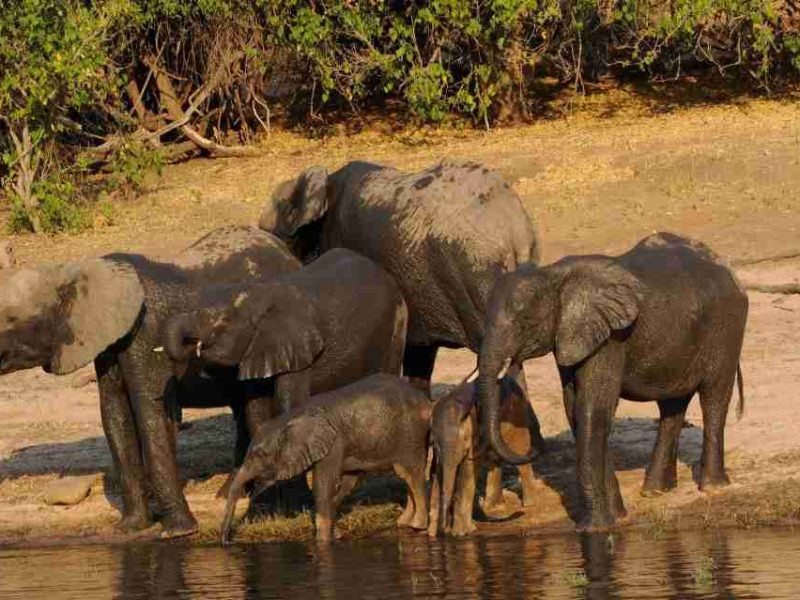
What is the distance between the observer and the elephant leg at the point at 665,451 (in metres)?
13.7

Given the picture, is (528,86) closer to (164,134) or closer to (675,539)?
(164,134)

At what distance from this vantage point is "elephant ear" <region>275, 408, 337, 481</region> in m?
13.0

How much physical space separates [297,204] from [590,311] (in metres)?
3.57

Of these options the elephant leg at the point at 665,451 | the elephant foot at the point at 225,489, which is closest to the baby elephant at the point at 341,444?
the elephant foot at the point at 225,489

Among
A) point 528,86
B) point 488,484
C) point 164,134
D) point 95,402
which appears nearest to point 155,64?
point 164,134

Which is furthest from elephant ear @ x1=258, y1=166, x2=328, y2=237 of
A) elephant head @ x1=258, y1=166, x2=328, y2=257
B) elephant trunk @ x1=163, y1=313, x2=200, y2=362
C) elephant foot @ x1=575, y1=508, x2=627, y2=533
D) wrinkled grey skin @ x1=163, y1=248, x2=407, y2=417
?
elephant foot @ x1=575, y1=508, x2=627, y2=533

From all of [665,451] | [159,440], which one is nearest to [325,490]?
[159,440]

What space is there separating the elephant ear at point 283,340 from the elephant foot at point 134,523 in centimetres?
131

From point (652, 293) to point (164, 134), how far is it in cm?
1685

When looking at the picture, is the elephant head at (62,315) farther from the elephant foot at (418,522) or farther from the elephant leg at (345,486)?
the elephant foot at (418,522)

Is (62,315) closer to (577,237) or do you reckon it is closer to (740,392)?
(740,392)

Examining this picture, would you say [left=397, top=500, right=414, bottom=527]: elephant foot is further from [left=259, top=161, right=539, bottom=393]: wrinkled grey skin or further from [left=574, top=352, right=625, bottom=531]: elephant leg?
[left=259, top=161, right=539, bottom=393]: wrinkled grey skin

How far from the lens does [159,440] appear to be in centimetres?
1386

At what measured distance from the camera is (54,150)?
25.8 m
